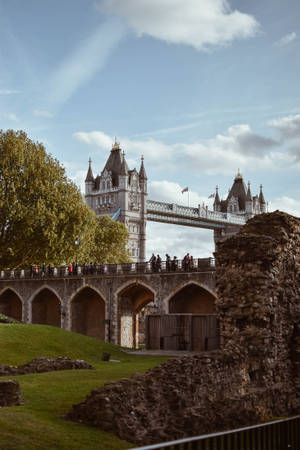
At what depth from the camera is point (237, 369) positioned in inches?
504

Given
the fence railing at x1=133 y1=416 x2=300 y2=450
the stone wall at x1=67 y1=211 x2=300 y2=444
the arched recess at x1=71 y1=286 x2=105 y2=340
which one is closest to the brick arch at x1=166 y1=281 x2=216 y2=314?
the arched recess at x1=71 y1=286 x2=105 y2=340

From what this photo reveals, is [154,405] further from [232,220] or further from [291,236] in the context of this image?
[232,220]

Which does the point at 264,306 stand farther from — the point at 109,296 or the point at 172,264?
the point at 109,296

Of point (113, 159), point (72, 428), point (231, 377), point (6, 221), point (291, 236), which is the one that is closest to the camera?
point (72, 428)

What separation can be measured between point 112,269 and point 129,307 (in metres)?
3.42

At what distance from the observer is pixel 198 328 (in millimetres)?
26438

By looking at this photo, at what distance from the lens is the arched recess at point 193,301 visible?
43.3 meters

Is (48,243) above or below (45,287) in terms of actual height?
above

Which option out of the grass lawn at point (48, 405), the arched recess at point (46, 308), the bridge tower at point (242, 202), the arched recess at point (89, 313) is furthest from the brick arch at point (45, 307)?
the bridge tower at point (242, 202)

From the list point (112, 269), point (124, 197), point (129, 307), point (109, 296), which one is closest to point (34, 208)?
point (112, 269)

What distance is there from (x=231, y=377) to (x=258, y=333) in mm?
1417

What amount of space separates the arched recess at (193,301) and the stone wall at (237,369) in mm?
28082

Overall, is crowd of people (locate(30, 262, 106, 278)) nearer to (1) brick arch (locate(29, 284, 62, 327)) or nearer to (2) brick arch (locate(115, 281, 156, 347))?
(1) brick arch (locate(29, 284, 62, 327))

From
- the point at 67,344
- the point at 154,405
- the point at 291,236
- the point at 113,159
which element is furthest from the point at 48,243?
the point at 113,159
